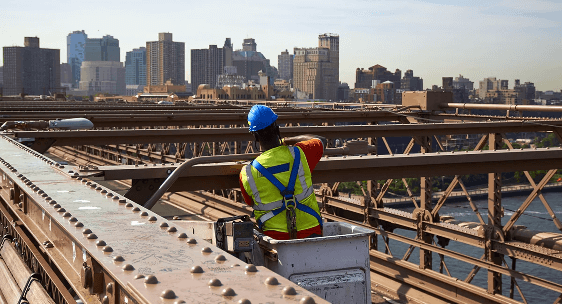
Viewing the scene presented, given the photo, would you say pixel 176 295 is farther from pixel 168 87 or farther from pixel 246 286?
pixel 168 87

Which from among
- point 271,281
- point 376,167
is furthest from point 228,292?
point 376,167

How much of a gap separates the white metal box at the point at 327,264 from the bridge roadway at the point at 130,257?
2.37ft

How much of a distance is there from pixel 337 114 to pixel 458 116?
3733 mm

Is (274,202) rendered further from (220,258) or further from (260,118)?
(220,258)

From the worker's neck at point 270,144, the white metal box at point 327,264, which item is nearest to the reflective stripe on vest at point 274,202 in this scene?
the worker's neck at point 270,144

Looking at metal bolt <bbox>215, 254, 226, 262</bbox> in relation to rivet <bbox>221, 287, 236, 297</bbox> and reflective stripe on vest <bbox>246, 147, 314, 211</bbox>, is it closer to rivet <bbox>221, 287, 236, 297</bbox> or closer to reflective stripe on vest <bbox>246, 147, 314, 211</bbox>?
rivet <bbox>221, 287, 236, 297</bbox>

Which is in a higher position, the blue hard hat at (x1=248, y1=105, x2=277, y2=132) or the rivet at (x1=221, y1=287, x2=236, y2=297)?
the blue hard hat at (x1=248, y1=105, x2=277, y2=132)

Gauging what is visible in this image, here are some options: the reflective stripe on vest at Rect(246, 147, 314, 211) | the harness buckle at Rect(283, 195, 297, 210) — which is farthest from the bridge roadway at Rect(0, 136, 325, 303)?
the harness buckle at Rect(283, 195, 297, 210)

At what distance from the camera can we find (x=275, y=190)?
16.4 ft

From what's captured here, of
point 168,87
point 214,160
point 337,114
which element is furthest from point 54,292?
point 168,87

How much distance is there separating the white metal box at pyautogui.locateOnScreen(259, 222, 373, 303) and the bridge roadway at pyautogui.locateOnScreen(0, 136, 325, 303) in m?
0.72

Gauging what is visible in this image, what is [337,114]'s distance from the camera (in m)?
18.1

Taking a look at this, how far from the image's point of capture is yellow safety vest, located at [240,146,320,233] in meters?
5.01

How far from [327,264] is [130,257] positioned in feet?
4.45
